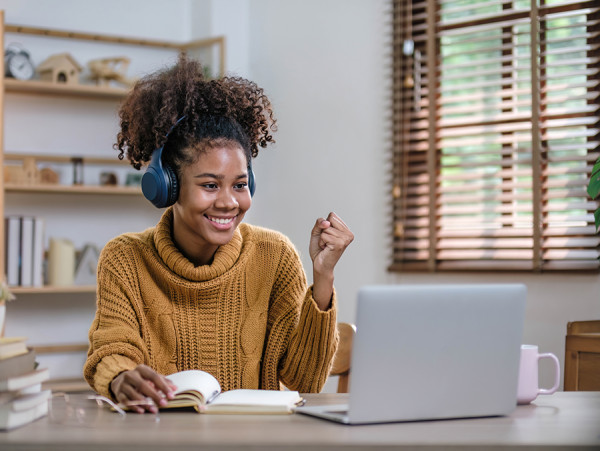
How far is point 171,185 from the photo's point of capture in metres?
1.60

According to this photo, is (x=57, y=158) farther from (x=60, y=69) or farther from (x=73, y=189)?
(x=60, y=69)

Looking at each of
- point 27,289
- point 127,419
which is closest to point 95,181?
point 27,289

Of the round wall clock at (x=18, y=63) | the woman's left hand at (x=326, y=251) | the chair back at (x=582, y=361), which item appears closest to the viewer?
the woman's left hand at (x=326, y=251)

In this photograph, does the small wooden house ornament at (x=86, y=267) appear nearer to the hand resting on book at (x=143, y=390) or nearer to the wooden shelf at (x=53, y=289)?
the wooden shelf at (x=53, y=289)

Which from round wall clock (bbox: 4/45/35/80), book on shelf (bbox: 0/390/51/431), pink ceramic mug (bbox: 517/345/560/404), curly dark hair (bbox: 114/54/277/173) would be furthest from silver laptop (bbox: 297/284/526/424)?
round wall clock (bbox: 4/45/35/80)

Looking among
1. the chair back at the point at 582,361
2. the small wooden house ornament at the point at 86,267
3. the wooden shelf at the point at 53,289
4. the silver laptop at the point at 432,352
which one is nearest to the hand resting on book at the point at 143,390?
the silver laptop at the point at 432,352

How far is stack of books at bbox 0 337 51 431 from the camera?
1036 millimetres

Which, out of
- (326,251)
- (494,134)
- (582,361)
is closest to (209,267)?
(326,251)

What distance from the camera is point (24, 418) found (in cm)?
107

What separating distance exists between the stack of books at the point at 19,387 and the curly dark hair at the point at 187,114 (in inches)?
24.6

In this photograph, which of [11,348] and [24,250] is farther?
[24,250]

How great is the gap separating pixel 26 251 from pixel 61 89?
74 cm

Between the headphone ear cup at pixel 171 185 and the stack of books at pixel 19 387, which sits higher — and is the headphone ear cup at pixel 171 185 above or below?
above

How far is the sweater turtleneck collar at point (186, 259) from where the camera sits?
1623 mm
